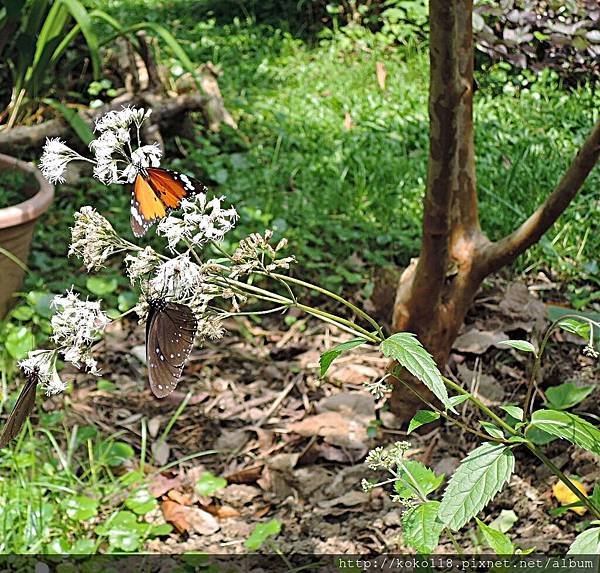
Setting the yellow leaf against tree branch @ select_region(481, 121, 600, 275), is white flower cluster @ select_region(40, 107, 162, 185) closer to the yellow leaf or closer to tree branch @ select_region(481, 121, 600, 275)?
tree branch @ select_region(481, 121, 600, 275)

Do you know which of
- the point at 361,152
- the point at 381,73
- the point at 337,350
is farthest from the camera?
the point at 381,73

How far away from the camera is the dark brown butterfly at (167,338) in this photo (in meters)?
1.01

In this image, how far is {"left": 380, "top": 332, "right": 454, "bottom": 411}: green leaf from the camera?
1.01m

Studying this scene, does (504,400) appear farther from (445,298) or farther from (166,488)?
(166,488)

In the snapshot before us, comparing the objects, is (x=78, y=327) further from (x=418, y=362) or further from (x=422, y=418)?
(x=422, y=418)

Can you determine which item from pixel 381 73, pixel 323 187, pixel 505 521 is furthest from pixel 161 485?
pixel 381 73

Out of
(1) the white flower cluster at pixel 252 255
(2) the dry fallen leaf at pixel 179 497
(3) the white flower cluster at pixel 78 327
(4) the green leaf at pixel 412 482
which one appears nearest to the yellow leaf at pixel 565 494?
(4) the green leaf at pixel 412 482

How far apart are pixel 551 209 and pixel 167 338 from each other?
1367 mm

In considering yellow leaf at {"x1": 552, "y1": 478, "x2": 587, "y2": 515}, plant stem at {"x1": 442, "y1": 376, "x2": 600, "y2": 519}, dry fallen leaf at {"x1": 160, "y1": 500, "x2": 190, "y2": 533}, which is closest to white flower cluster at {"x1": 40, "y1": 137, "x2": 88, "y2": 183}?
plant stem at {"x1": 442, "y1": 376, "x2": 600, "y2": 519}

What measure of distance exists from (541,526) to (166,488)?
988mm

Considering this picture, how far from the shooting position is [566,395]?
7.54 feet

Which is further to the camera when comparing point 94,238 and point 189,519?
point 189,519

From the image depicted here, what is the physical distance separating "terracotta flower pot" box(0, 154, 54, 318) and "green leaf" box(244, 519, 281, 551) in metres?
1.37

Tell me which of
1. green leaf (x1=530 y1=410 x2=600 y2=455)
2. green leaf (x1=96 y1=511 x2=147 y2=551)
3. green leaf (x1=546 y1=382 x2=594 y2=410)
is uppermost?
green leaf (x1=530 y1=410 x2=600 y2=455)
